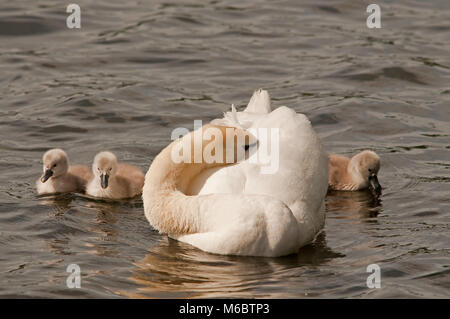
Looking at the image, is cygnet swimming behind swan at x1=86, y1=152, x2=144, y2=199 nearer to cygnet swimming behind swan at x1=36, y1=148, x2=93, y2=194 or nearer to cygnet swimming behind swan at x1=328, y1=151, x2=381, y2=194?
cygnet swimming behind swan at x1=36, y1=148, x2=93, y2=194

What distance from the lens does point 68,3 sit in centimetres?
1691

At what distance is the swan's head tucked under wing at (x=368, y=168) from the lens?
10418 millimetres

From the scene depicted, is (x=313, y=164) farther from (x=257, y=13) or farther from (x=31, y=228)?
(x=257, y=13)

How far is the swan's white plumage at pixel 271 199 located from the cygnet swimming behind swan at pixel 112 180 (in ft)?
4.60

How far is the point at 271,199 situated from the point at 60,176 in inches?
115

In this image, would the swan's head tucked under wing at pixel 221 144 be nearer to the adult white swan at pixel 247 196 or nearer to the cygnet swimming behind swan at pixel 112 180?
the adult white swan at pixel 247 196

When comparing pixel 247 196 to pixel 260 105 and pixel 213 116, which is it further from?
pixel 213 116

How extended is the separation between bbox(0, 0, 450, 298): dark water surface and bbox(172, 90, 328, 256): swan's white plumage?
177 mm

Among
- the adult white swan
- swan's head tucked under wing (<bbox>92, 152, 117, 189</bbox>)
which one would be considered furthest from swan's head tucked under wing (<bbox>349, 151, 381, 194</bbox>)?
swan's head tucked under wing (<bbox>92, 152, 117, 189</bbox>)

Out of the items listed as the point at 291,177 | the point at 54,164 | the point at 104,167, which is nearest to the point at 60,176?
the point at 54,164

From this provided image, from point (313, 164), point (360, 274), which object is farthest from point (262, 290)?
point (313, 164)

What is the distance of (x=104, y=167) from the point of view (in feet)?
33.2

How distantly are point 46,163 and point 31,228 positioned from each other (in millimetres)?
1071

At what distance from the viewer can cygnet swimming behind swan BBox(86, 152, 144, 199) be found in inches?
398
